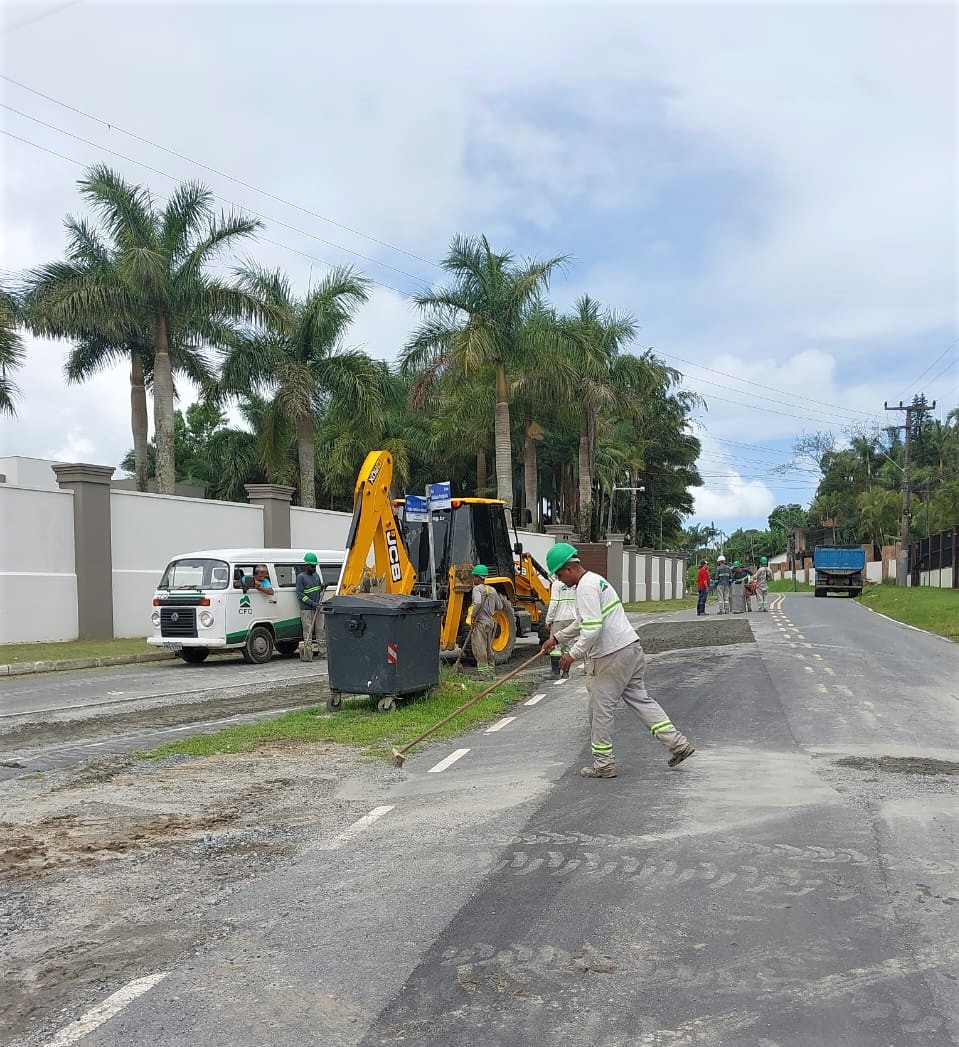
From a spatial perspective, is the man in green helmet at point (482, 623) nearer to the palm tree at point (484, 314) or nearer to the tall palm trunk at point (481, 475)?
the palm tree at point (484, 314)

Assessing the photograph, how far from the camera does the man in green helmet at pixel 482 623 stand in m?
14.9

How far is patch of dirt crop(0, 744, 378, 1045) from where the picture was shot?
436cm

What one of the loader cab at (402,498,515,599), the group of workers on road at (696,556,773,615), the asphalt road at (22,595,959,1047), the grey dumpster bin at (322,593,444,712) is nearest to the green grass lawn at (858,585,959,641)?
the group of workers on road at (696,556,773,615)

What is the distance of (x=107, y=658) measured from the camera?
18.7 metres

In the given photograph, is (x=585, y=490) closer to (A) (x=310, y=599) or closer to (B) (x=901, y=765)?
(A) (x=310, y=599)

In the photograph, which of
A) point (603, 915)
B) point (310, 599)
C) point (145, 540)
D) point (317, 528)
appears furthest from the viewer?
point (317, 528)

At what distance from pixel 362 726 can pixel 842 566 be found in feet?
161

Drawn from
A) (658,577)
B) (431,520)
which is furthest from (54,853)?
(658,577)

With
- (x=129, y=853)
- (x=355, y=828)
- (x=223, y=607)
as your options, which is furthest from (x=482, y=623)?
(x=129, y=853)

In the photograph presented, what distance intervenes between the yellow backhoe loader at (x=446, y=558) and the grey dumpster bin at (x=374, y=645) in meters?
1.91

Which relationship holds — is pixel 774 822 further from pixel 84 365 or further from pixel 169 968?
pixel 84 365

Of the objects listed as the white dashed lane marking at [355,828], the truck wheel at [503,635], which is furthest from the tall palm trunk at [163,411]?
the white dashed lane marking at [355,828]

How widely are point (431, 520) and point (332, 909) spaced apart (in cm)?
1173

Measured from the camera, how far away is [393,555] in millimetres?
14812
